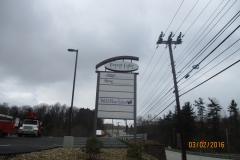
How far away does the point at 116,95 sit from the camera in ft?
48.6

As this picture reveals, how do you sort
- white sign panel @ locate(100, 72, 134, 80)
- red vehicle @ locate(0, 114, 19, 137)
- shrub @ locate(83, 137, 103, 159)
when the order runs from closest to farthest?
1. shrub @ locate(83, 137, 103, 159)
2. white sign panel @ locate(100, 72, 134, 80)
3. red vehicle @ locate(0, 114, 19, 137)

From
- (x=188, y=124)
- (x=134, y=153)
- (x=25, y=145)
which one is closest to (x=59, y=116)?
(x=188, y=124)

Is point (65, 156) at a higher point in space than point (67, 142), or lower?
lower

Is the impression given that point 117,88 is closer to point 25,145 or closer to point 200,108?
point 25,145

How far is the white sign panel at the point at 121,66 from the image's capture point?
15492 mm

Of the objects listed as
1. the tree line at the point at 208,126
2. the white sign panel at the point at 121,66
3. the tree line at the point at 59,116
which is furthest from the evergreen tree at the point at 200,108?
the white sign panel at the point at 121,66

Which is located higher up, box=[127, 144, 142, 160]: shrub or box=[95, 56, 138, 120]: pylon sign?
Answer: box=[95, 56, 138, 120]: pylon sign

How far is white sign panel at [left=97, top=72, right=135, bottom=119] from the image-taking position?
1448 centimetres

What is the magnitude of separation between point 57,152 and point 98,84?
5372 mm

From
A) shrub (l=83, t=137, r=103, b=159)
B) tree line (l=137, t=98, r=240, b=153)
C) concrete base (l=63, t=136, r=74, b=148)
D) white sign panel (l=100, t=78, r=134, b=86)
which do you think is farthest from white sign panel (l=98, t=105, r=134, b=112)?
tree line (l=137, t=98, r=240, b=153)

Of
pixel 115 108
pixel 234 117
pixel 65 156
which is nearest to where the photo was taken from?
pixel 65 156

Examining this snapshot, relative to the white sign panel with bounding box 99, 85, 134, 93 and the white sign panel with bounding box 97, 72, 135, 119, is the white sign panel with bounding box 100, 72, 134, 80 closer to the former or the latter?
the white sign panel with bounding box 97, 72, 135, 119

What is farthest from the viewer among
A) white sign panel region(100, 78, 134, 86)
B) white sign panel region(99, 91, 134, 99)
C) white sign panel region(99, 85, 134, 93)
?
white sign panel region(100, 78, 134, 86)

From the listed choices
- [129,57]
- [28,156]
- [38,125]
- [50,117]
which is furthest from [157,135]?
[28,156]
